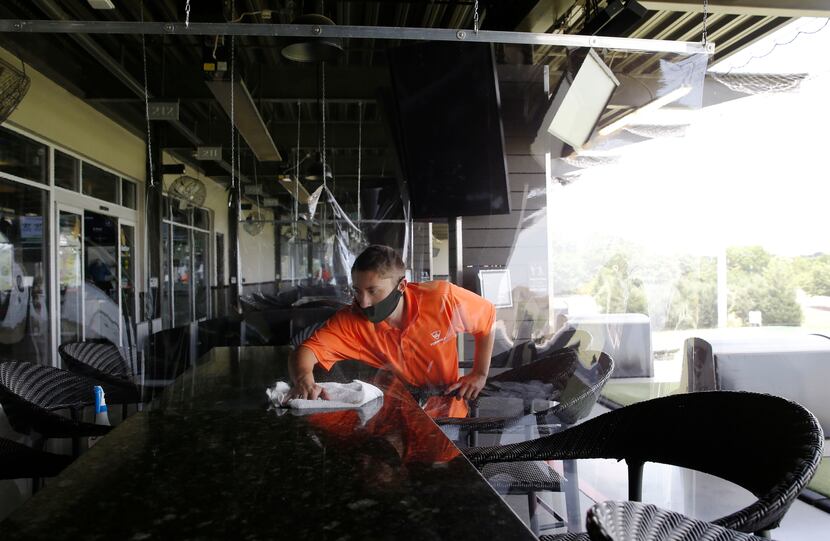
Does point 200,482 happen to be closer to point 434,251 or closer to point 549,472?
point 549,472

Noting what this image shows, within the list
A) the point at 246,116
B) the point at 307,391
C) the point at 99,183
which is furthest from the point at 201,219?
the point at 307,391

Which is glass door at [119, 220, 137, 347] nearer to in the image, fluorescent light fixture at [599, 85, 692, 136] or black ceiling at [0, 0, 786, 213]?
black ceiling at [0, 0, 786, 213]

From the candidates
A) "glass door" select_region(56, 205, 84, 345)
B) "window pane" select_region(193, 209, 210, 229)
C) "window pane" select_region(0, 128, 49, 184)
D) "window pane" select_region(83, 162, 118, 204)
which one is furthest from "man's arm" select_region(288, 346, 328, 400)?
"window pane" select_region(193, 209, 210, 229)

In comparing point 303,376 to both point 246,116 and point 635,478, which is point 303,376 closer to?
point 635,478

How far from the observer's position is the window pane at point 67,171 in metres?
6.28

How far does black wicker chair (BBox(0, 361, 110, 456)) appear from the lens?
2.15 meters

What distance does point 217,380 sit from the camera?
2.00m

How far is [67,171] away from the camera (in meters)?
6.53

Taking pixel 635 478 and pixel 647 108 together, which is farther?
pixel 647 108

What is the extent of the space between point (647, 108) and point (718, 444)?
285 centimetres

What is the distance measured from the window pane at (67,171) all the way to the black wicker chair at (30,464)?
5289 mm

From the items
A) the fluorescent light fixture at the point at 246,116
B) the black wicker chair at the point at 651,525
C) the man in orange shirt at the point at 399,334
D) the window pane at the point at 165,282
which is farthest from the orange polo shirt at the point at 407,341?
the window pane at the point at 165,282

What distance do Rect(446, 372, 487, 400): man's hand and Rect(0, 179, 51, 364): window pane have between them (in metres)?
4.38

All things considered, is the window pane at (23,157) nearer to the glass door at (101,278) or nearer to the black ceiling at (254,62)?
the black ceiling at (254,62)
